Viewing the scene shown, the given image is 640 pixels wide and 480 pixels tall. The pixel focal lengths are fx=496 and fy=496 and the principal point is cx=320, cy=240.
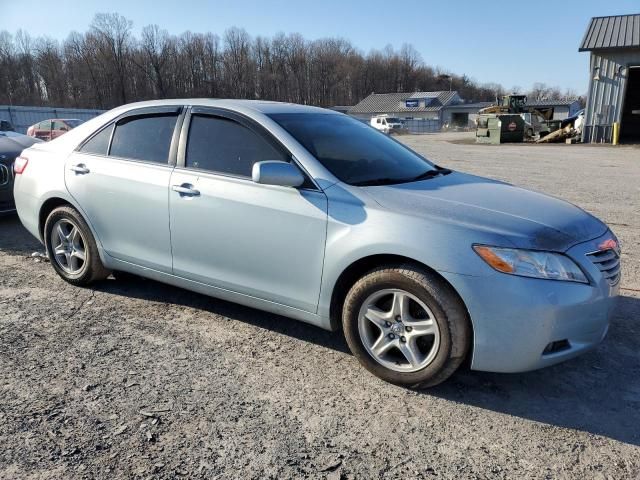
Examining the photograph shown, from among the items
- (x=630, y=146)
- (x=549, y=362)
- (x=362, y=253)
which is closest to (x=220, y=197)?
(x=362, y=253)

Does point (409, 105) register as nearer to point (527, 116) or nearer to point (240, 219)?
point (527, 116)

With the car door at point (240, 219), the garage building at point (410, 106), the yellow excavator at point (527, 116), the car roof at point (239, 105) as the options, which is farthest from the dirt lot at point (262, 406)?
the garage building at point (410, 106)

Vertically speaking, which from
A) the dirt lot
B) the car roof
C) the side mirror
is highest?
the car roof

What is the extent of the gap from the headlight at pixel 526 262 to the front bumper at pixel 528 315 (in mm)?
36

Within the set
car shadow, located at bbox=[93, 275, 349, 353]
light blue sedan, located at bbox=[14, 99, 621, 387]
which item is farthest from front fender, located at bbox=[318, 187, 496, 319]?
car shadow, located at bbox=[93, 275, 349, 353]

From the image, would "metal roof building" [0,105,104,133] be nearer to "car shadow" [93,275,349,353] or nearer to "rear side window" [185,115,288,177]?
"car shadow" [93,275,349,353]

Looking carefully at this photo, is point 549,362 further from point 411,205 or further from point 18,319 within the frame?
point 18,319

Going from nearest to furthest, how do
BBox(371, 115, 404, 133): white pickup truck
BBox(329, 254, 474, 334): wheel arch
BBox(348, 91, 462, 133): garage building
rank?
BBox(329, 254, 474, 334): wheel arch < BBox(371, 115, 404, 133): white pickup truck < BBox(348, 91, 462, 133): garage building

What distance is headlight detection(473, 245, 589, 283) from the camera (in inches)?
101

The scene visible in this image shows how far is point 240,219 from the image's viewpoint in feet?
10.8

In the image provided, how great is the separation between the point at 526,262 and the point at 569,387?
0.94 m

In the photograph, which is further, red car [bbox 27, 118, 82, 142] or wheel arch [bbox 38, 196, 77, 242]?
red car [bbox 27, 118, 82, 142]

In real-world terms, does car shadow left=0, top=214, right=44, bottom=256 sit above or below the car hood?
below

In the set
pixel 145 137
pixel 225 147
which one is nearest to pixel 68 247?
pixel 145 137
